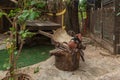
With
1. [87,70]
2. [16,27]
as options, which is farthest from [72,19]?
[16,27]

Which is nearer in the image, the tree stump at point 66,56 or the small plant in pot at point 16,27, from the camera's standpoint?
the small plant in pot at point 16,27

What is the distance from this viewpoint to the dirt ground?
5164mm

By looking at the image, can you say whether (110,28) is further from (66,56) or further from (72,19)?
(66,56)

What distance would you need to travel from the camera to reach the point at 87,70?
570cm

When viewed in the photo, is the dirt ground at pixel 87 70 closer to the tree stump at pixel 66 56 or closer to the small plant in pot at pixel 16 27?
the tree stump at pixel 66 56

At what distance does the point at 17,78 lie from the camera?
12.8ft

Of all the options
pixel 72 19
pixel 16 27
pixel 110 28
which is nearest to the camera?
pixel 16 27

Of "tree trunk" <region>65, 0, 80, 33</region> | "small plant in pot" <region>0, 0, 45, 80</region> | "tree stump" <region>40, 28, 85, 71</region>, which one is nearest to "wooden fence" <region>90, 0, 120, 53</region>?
"tree trunk" <region>65, 0, 80, 33</region>

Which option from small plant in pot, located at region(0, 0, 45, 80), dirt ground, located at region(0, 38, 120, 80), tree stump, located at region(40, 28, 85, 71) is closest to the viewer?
small plant in pot, located at region(0, 0, 45, 80)

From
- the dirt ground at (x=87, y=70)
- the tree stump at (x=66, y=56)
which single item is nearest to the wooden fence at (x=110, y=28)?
the dirt ground at (x=87, y=70)

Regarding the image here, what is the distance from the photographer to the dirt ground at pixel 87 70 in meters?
5.16

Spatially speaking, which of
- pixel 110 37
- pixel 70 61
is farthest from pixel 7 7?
pixel 70 61

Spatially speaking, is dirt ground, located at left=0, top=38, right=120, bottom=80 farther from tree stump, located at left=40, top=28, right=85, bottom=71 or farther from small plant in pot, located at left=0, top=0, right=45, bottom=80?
small plant in pot, located at left=0, top=0, right=45, bottom=80

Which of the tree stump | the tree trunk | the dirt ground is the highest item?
the tree trunk
